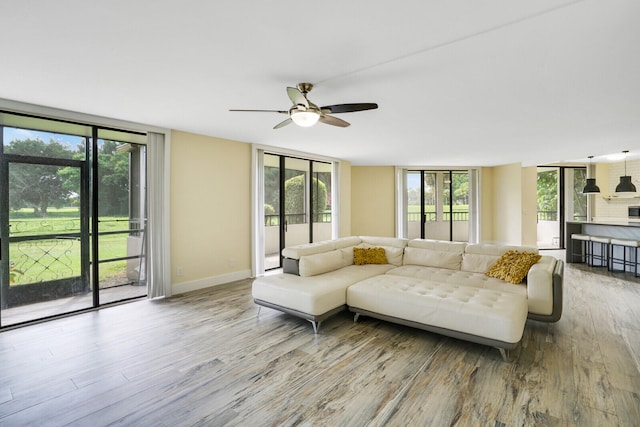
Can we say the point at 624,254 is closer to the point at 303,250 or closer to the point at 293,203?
the point at 303,250

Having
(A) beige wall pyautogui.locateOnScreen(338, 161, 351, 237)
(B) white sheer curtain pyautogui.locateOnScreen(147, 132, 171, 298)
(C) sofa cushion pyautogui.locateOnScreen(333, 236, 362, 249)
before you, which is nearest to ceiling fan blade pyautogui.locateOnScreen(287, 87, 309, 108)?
(C) sofa cushion pyautogui.locateOnScreen(333, 236, 362, 249)

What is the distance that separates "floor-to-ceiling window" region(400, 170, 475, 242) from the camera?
934 cm

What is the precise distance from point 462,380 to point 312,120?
2.54 meters

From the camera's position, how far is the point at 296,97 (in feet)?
8.52

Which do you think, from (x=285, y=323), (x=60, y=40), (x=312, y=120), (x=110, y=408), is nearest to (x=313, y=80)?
(x=312, y=120)

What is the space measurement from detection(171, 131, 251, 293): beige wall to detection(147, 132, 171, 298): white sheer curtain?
134 millimetres

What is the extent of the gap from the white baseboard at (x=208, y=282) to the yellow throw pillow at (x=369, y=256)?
2.13 m

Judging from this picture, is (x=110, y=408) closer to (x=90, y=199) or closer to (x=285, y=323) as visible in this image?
(x=285, y=323)

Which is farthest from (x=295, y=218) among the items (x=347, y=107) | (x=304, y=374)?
(x=304, y=374)

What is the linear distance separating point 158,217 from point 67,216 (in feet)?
3.39

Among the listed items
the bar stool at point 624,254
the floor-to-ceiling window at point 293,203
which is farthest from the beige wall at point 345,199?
the bar stool at point 624,254

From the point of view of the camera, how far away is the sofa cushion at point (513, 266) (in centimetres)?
361

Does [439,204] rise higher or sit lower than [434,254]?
higher

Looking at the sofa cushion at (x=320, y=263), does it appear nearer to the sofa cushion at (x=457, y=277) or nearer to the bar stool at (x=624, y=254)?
the sofa cushion at (x=457, y=277)
